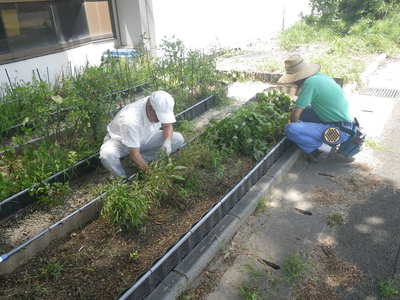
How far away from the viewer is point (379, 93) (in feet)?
21.8

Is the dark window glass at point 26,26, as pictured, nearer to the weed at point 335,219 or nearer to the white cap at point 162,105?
the white cap at point 162,105

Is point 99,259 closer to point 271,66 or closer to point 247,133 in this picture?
point 247,133

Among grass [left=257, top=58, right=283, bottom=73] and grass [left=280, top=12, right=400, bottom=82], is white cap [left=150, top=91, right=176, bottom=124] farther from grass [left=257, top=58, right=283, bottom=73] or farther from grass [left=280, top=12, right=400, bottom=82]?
grass [left=257, top=58, right=283, bottom=73]

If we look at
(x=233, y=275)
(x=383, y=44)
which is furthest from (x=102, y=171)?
(x=383, y=44)

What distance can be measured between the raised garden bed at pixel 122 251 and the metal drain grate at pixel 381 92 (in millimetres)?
4382

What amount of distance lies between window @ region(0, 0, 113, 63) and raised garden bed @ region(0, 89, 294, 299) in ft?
14.7

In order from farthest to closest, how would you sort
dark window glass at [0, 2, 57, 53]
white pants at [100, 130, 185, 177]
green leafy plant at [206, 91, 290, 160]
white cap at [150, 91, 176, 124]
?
1. dark window glass at [0, 2, 57, 53]
2. green leafy plant at [206, 91, 290, 160]
3. white pants at [100, 130, 185, 177]
4. white cap at [150, 91, 176, 124]

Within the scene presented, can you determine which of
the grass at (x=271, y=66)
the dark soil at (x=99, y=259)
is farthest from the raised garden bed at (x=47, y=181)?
the grass at (x=271, y=66)

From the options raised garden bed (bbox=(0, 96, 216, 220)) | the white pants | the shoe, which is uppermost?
the white pants

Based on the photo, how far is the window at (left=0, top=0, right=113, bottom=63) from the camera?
236 inches

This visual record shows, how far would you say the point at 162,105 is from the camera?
10.8 ft

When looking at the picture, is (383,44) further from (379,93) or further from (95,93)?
(95,93)

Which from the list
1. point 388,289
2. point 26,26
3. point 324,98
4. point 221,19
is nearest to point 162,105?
point 324,98

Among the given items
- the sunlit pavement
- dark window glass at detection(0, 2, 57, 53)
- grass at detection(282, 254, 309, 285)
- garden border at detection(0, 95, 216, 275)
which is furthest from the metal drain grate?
dark window glass at detection(0, 2, 57, 53)
